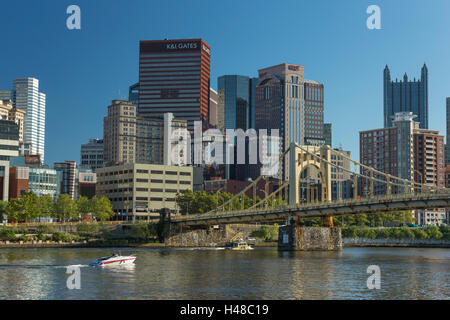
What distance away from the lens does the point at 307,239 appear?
129750 millimetres

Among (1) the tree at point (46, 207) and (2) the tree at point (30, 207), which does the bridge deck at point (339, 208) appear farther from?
(1) the tree at point (46, 207)

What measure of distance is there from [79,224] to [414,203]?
87.4 metres

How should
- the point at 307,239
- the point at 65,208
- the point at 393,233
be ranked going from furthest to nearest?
the point at 393,233, the point at 65,208, the point at 307,239

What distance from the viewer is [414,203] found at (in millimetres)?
104000

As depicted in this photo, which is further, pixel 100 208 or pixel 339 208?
pixel 100 208

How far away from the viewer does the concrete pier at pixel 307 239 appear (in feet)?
420

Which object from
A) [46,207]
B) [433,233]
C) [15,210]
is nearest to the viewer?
[15,210]

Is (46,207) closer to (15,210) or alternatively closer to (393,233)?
(15,210)

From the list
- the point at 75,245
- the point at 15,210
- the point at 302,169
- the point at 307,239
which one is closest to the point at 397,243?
the point at 302,169

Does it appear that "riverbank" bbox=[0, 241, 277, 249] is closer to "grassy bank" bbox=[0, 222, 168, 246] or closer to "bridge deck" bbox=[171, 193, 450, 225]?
"grassy bank" bbox=[0, 222, 168, 246]

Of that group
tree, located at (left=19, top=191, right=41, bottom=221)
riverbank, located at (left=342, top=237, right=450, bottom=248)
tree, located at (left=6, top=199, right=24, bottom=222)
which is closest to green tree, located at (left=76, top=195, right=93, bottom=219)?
tree, located at (left=19, top=191, right=41, bottom=221)

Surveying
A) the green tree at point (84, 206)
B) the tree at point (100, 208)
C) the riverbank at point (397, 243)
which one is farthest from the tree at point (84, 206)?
the riverbank at point (397, 243)
